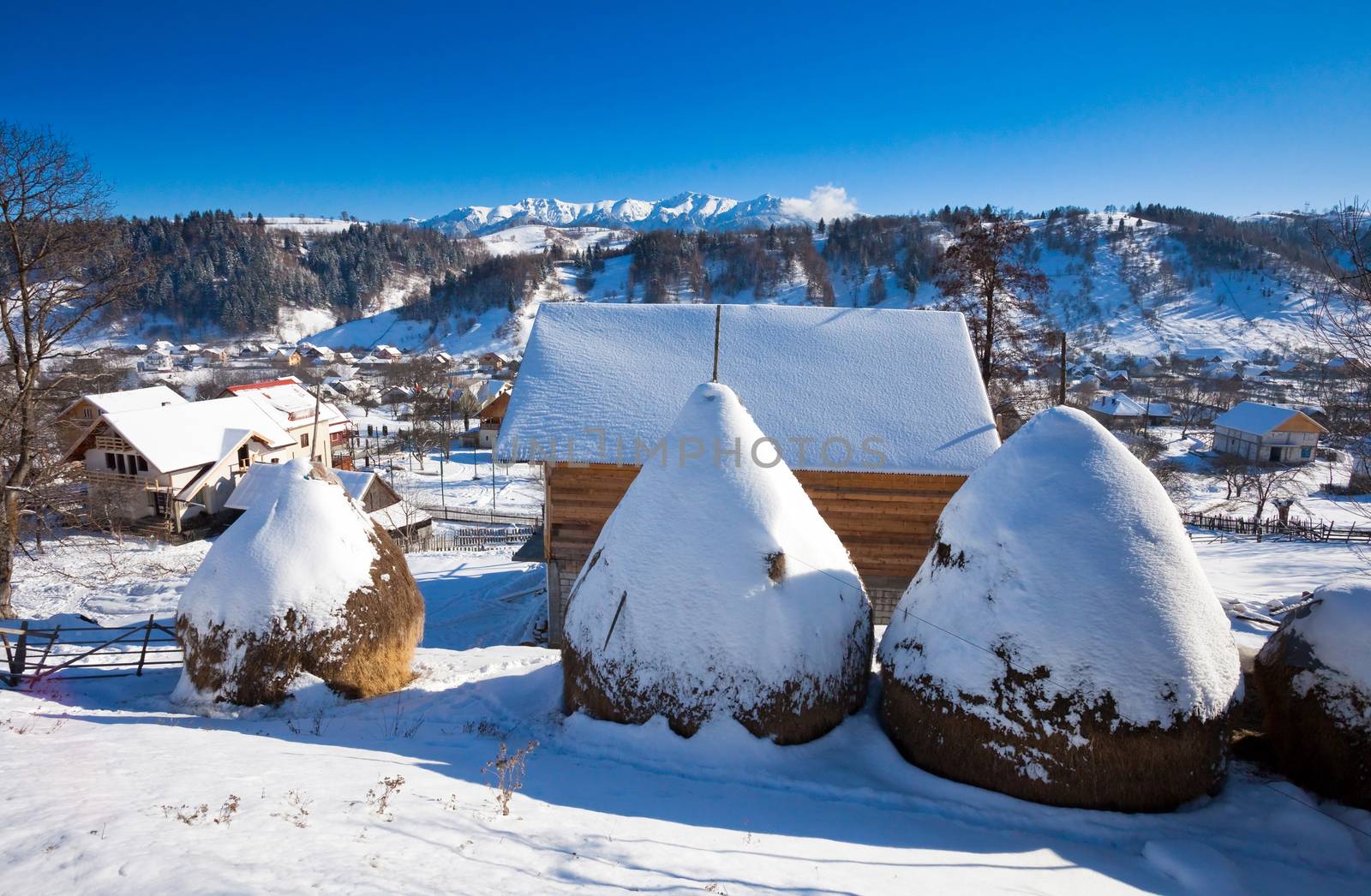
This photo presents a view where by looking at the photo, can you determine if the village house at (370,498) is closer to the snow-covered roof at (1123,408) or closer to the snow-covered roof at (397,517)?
the snow-covered roof at (397,517)

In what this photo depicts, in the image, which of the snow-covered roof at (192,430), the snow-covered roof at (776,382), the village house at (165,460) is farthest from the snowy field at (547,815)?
the snow-covered roof at (192,430)

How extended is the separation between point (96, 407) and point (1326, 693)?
45.2 meters

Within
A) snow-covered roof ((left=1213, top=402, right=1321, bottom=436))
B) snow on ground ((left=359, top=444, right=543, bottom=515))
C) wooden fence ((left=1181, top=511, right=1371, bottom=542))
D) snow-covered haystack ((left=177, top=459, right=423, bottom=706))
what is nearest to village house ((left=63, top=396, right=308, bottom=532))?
snow on ground ((left=359, top=444, right=543, bottom=515))

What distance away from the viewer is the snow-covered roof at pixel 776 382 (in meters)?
14.0

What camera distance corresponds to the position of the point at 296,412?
143 ft

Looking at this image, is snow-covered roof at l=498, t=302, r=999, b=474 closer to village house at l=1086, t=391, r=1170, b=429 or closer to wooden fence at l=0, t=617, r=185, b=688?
wooden fence at l=0, t=617, r=185, b=688

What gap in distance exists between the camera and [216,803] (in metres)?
5.76

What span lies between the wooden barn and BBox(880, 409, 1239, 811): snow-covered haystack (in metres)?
6.14

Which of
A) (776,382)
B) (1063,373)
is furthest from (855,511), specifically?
(1063,373)

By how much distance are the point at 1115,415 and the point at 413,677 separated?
71711mm

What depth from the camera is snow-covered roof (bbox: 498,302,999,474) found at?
14023mm

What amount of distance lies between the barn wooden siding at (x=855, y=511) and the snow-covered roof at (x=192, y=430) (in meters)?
26.9

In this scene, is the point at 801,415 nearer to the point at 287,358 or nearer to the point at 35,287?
the point at 35,287

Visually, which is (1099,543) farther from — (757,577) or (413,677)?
(413,677)
